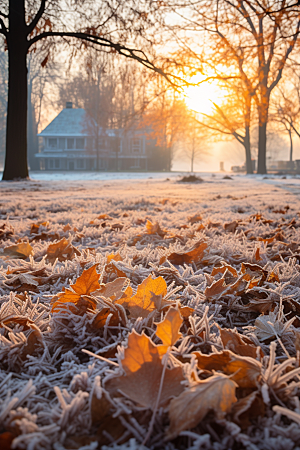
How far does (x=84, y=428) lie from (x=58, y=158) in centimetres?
4556

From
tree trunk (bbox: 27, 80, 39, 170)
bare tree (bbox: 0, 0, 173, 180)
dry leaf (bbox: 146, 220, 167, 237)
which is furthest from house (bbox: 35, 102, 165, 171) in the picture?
dry leaf (bbox: 146, 220, 167, 237)

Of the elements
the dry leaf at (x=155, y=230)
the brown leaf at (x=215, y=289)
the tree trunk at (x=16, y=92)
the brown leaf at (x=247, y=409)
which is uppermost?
the tree trunk at (x=16, y=92)

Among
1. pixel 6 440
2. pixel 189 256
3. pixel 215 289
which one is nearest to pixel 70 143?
pixel 189 256

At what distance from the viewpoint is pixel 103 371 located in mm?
750

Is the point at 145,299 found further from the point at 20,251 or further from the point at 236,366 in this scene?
the point at 20,251

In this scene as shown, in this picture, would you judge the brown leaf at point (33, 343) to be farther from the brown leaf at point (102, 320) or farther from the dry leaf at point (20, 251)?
the dry leaf at point (20, 251)

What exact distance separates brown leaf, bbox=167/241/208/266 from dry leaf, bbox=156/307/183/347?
951 millimetres

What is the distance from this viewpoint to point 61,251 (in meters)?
1.92

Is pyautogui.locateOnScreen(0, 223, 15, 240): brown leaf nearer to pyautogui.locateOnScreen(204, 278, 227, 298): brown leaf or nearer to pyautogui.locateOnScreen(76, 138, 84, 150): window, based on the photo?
pyautogui.locateOnScreen(204, 278, 227, 298): brown leaf

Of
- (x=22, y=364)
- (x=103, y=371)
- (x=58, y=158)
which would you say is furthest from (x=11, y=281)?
(x=58, y=158)

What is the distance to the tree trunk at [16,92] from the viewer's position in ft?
30.4

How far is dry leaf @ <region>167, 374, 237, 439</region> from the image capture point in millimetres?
590

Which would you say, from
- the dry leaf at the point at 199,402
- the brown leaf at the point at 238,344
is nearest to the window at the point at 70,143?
the brown leaf at the point at 238,344

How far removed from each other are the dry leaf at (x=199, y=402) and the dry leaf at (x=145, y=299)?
389 mm
